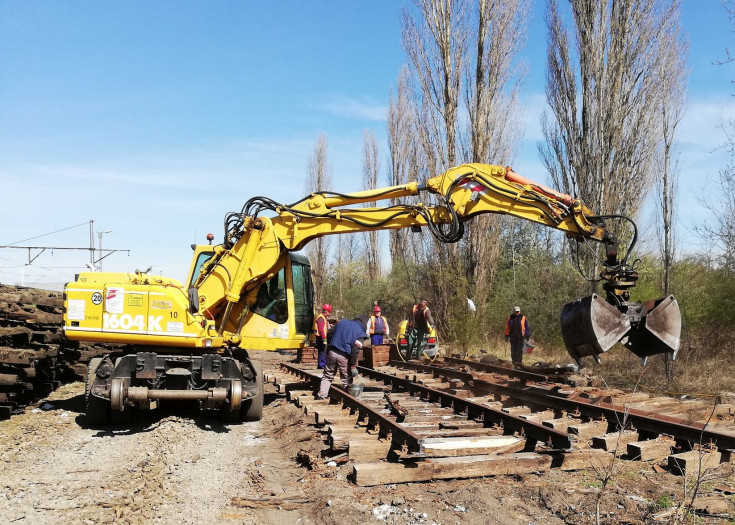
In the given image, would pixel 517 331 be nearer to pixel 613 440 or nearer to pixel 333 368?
pixel 333 368

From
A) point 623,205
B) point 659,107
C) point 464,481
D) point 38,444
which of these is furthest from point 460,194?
point 659,107

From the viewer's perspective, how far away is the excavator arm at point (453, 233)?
23.5ft

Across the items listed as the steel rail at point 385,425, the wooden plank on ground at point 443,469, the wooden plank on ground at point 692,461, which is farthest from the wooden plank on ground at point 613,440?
the steel rail at point 385,425

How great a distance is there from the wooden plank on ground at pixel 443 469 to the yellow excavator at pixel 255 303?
1794mm

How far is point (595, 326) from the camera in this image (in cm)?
692

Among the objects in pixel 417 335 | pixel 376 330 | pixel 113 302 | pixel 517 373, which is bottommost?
pixel 517 373

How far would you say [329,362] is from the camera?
10031 millimetres

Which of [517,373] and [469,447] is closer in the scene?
[469,447]

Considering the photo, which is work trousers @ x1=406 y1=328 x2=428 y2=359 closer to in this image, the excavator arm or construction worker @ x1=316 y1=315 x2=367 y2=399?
construction worker @ x1=316 y1=315 x2=367 y2=399

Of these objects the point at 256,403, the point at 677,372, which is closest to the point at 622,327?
the point at 256,403

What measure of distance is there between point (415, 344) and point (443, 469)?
1068 centimetres

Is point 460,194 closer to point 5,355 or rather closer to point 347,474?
point 347,474

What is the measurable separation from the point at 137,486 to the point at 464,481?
3.13 metres

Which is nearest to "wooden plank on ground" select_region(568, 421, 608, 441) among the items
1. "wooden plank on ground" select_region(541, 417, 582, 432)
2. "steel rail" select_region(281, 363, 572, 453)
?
"wooden plank on ground" select_region(541, 417, 582, 432)
